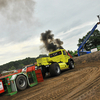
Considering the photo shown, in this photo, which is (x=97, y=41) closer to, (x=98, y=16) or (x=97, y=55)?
(x=98, y=16)

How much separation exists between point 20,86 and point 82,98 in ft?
12.1

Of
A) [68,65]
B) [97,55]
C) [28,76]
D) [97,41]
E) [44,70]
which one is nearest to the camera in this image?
[28,76]

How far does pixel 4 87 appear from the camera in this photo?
5.75 metres

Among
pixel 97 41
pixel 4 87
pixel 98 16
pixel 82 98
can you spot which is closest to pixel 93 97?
pixel 82 98

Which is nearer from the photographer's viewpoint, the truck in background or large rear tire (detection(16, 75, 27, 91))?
the truck in background

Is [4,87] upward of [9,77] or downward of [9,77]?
downward

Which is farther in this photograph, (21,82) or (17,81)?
(21,82)

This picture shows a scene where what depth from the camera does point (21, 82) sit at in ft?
20.7

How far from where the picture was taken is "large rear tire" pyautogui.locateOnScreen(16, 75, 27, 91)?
5.98 metres

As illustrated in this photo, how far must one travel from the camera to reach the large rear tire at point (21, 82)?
5977mm

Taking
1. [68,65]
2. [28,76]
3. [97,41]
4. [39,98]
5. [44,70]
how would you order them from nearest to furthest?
[39,98], [28,76], [44,70], [68,65], [97,41]

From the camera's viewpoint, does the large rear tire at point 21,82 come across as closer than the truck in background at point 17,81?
No

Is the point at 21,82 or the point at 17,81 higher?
the point at 17,81

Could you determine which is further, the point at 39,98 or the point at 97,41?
the point at 97,41
